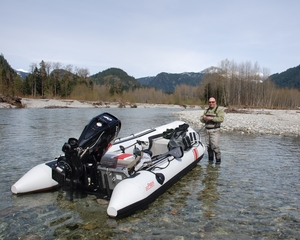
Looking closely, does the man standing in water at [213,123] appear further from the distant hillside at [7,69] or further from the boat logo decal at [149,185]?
the distant hillside at [7,69]

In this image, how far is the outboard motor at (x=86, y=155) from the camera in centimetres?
443

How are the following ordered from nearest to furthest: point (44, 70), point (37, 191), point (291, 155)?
point (37, 191) → point (291, 155) → point (44, 70)

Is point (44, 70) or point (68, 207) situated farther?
point (44, 70)

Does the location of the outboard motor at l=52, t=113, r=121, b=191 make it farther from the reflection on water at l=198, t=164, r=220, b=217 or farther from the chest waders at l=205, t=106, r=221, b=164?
the chest waders at l=205, t=106, r=221, b=164

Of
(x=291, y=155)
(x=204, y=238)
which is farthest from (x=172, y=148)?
(x=291, y=155)

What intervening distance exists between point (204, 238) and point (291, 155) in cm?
675

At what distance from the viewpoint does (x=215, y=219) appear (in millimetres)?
4254

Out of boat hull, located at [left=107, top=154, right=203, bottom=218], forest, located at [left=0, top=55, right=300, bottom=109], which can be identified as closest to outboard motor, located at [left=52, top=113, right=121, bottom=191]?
boat hull, located at [left=107, top=154, right=203, bottom=218]

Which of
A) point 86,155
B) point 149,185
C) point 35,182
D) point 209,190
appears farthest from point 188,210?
point 35,182

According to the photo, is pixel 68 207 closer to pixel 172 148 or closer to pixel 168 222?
pixel 168 222

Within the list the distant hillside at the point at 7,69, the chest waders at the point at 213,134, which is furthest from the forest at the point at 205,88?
the chest waders at the point at 213,134

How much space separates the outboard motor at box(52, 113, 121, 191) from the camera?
174 inches

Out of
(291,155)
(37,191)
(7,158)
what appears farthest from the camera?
(291,155)


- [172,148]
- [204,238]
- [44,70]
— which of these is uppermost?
[44,70]
